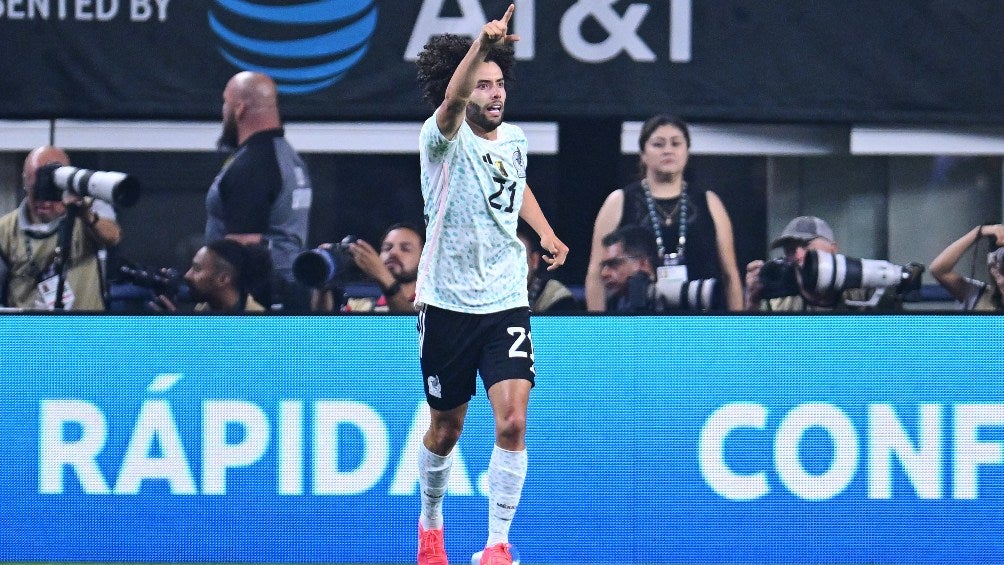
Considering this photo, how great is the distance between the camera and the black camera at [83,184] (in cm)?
658

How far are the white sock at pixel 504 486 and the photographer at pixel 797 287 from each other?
171 cm

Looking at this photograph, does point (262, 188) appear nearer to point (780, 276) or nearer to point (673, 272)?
point (673, 272)

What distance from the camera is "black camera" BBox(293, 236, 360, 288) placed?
6.52 metres

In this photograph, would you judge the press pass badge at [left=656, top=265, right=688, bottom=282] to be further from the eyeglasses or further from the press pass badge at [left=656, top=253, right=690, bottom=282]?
the eyeglasses

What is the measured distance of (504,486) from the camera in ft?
16.8

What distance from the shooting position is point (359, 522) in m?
6.27

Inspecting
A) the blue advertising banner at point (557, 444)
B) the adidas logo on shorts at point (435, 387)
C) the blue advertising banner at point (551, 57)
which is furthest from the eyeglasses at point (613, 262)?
the adidas logo on shorts at point (435, 387)

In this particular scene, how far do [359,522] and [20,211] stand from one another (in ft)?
6.27

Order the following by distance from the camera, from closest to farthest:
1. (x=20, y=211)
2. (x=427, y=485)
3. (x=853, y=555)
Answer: (x=427, y=485)
(x=853, y=555)
(x=20, y=211)

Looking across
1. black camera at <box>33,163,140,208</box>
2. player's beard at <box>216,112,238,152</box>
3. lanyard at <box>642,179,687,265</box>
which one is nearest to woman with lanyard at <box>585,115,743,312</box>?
lanyard at <box>642,179,687,265</box>

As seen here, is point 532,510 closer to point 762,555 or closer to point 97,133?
point 762,555

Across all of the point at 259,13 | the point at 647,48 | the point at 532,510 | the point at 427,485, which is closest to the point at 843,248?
the point at 647,48

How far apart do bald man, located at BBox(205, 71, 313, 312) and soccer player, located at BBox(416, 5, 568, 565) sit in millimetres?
1357

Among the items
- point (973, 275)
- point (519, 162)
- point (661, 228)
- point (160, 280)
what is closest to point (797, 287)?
point (661, 228)
